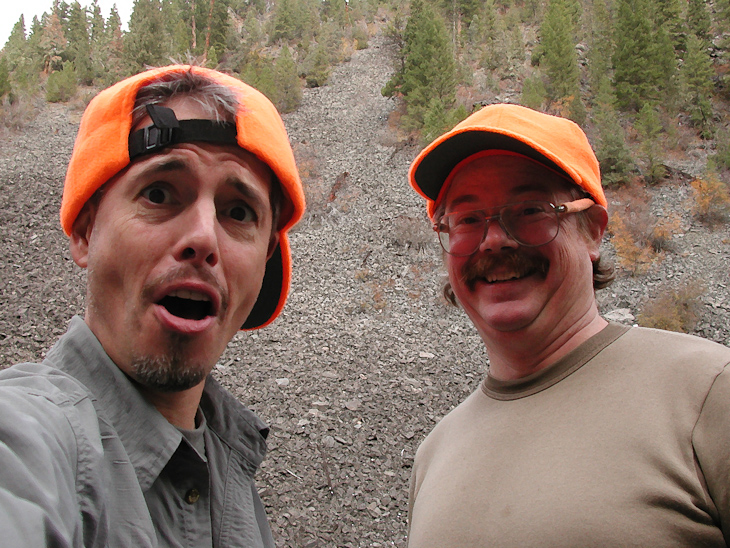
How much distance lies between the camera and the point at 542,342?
1808 mm

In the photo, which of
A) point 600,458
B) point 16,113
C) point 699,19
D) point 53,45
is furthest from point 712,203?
point 53,45

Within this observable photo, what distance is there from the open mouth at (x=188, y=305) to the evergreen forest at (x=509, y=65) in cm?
1420

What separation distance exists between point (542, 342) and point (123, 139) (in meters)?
1.70

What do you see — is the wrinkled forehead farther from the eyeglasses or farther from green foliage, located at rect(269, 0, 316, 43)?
green foliage, located at rect(269, 0, 316, 43)

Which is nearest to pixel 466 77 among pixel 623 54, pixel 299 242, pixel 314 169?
pixel 623 54

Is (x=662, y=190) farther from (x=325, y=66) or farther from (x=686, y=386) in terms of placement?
(x=325, y=66)

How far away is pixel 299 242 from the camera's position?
42.4 ft

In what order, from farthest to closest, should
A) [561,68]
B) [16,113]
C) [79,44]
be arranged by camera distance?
[79,44] < [561,68] < [16,113]

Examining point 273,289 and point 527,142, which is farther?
point 273,289

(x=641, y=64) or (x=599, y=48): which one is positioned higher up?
(x=599, y=48)

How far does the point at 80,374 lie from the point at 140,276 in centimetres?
31

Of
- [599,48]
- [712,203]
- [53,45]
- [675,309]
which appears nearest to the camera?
[675,309]

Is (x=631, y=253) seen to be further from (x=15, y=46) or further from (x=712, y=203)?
(x=15, y=46)

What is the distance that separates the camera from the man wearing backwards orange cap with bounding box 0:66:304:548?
99 cm
